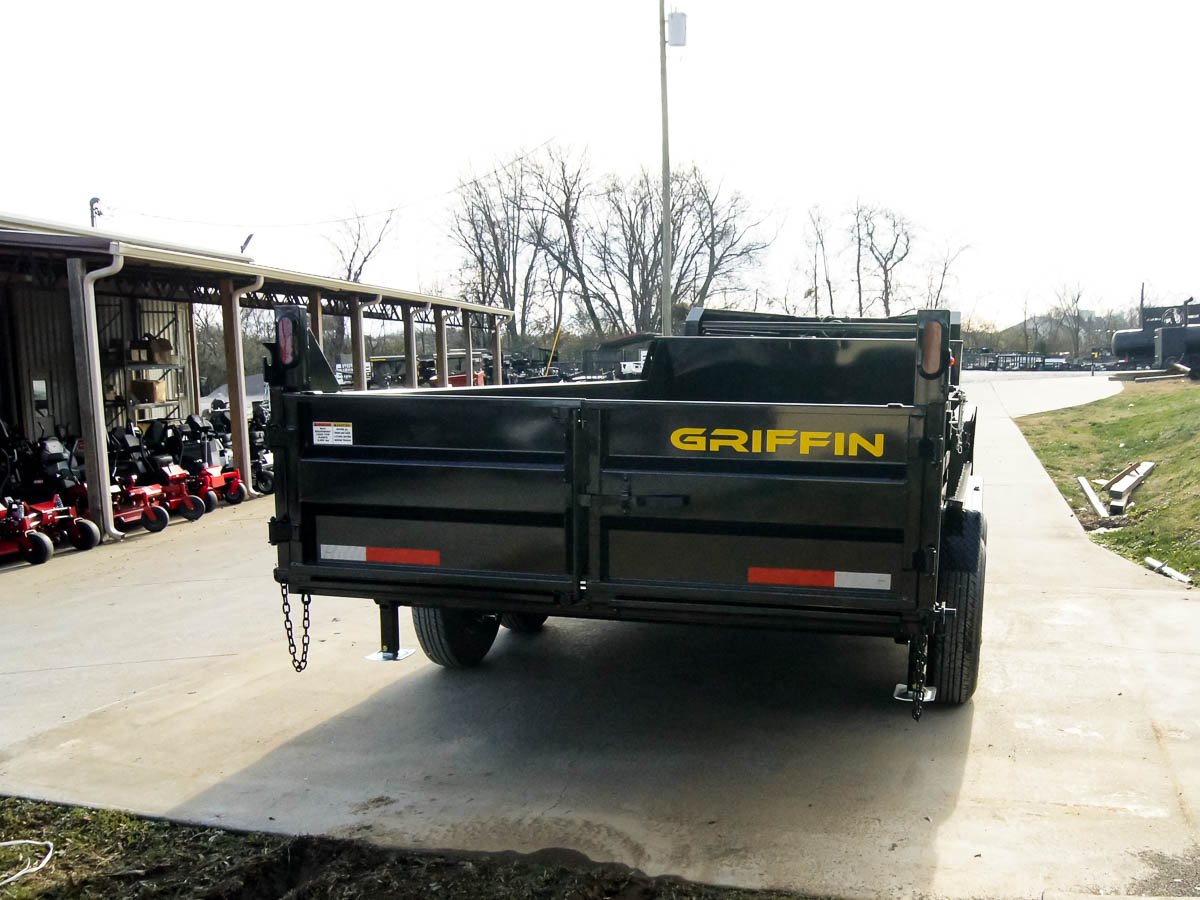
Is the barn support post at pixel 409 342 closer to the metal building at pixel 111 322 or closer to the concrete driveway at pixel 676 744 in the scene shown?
the metal building at pixel 111 322

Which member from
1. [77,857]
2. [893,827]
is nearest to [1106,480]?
[893,827]

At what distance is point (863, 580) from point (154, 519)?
33.3ft

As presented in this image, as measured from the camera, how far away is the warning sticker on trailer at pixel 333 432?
409cm

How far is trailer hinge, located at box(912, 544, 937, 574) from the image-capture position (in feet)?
11.5

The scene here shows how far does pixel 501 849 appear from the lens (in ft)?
11.6

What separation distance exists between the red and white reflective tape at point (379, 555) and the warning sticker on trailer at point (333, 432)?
450 millimetres

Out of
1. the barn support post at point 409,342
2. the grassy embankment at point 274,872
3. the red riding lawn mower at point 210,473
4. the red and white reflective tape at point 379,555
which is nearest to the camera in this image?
the grassy embankment at point 274,872

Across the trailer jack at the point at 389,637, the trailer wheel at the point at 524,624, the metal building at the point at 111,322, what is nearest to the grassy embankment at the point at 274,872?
the trailer jack at the point at 389,637

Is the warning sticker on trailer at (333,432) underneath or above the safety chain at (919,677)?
above

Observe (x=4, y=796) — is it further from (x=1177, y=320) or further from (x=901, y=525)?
(x=1177, y=320)

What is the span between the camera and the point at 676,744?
448cm

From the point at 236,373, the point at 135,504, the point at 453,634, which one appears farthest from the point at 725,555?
the point at 236,373

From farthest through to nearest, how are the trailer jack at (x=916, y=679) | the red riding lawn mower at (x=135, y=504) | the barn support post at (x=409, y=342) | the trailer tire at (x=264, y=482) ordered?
the barn support post at (x=409, y=342) → the trailer tire at (x=264, y=482) → the red riding lawn mower at (x=135, y=504) → the trailer jack at (x=916, y=679)

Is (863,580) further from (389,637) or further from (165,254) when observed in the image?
(165,254)
